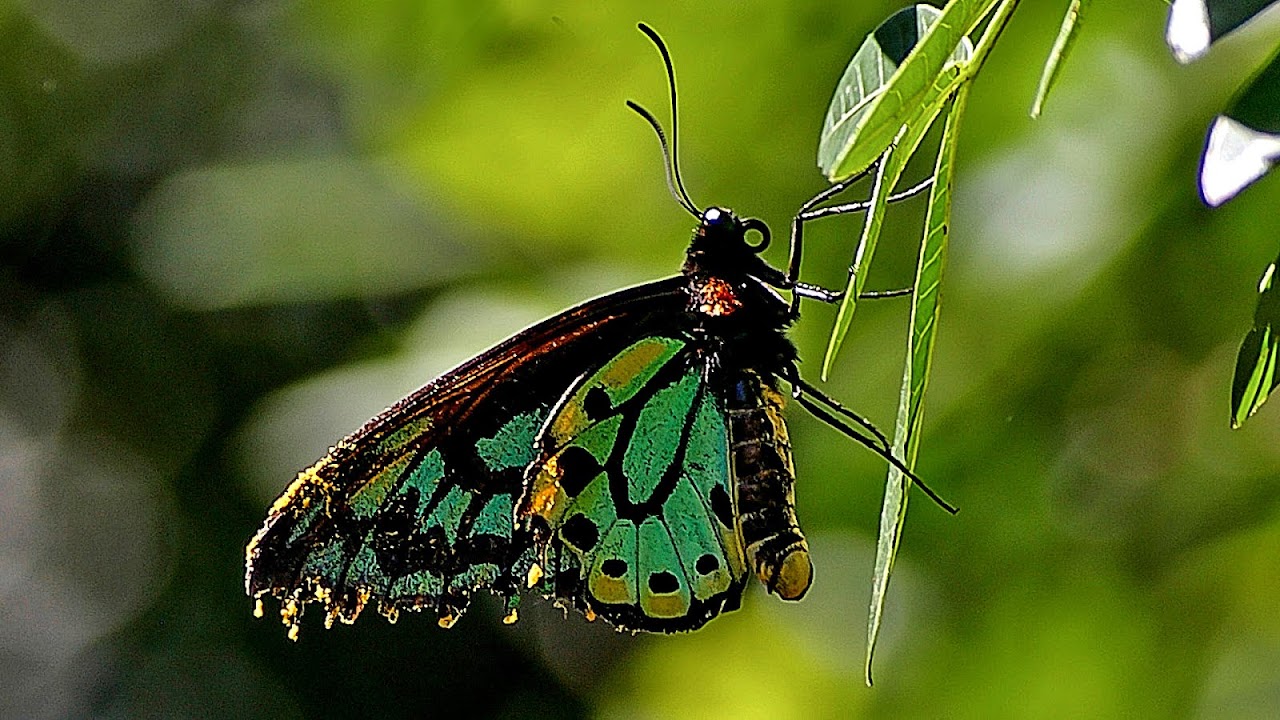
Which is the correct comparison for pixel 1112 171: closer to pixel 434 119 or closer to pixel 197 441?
pixel 434 119

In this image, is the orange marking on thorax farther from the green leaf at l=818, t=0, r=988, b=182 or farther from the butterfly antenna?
the green leaf at l=818, t=0, r=988, b=182

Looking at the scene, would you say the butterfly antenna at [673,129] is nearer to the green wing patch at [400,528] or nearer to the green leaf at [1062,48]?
the green wing patch at [400,528]

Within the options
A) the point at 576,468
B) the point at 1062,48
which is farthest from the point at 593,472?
the point at 1062,48

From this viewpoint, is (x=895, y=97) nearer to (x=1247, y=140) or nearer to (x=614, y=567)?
(x=1247, y=140)

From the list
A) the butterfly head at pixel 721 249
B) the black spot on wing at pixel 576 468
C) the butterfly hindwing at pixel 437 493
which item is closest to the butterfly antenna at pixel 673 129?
the butterfly head at pixel 721 249

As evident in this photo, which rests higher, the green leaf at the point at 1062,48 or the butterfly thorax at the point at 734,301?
the green leaf at the point at 1062,48
